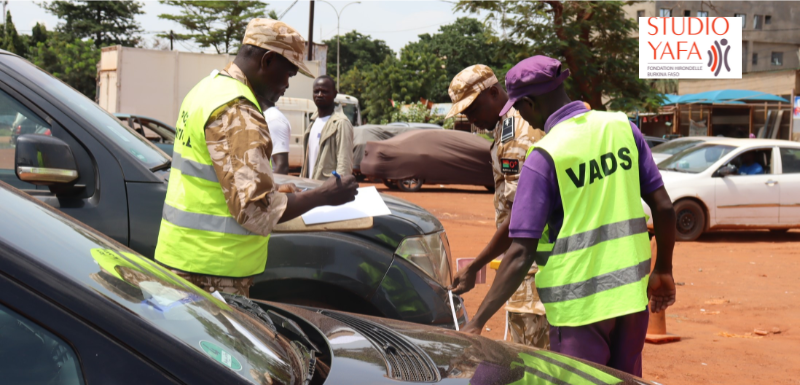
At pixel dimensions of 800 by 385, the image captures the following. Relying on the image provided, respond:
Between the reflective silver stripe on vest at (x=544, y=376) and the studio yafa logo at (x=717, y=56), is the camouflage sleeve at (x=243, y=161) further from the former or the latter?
the studio yafa logo at (x=717, y=56)

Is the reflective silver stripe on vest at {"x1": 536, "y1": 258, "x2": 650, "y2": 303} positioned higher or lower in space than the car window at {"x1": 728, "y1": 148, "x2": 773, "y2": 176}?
lower

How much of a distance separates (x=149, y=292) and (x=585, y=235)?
145 cm

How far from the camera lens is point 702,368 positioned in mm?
5020

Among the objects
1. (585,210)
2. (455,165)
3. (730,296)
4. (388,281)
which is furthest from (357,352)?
(455,165)

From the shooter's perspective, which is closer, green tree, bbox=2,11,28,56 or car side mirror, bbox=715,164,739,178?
car side mirror, bbox=715,164,739,178

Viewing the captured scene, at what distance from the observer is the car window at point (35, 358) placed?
4.07 ft

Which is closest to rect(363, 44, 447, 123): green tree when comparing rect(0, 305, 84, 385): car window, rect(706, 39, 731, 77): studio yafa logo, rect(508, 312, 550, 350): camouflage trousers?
rect(706, 39, 731, 77): studio yafa logo

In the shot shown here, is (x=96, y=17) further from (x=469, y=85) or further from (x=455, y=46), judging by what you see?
(x=469, y=85)

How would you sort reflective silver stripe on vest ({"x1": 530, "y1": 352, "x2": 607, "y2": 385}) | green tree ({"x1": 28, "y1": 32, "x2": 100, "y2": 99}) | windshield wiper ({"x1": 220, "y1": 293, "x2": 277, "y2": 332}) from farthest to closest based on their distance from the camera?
green tree ({"x1": 28, "y1": 32, "x2": 100, "y2": 99})
windshield wiper ({"x1": 220, "y1": 293, "x2": 277, "y2": 332})
reflective silver stripe on vest ({"x1": 530, "y1": 352, "x2": 607, "y2": 385})

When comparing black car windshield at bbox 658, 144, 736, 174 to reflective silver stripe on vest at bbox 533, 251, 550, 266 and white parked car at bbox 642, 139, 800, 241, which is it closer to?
white parked car at bbox 642, 139, 800, 241

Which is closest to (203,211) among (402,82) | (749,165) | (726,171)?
(726,171)

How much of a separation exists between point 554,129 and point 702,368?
3.32m

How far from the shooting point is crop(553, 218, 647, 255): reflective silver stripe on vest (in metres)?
2.42

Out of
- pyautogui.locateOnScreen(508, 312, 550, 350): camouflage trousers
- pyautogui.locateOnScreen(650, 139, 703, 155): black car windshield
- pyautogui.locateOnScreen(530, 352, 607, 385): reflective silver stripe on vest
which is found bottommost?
pyautogui.locateOnScreen(508, 312, 550, 350): camouflage trousers
